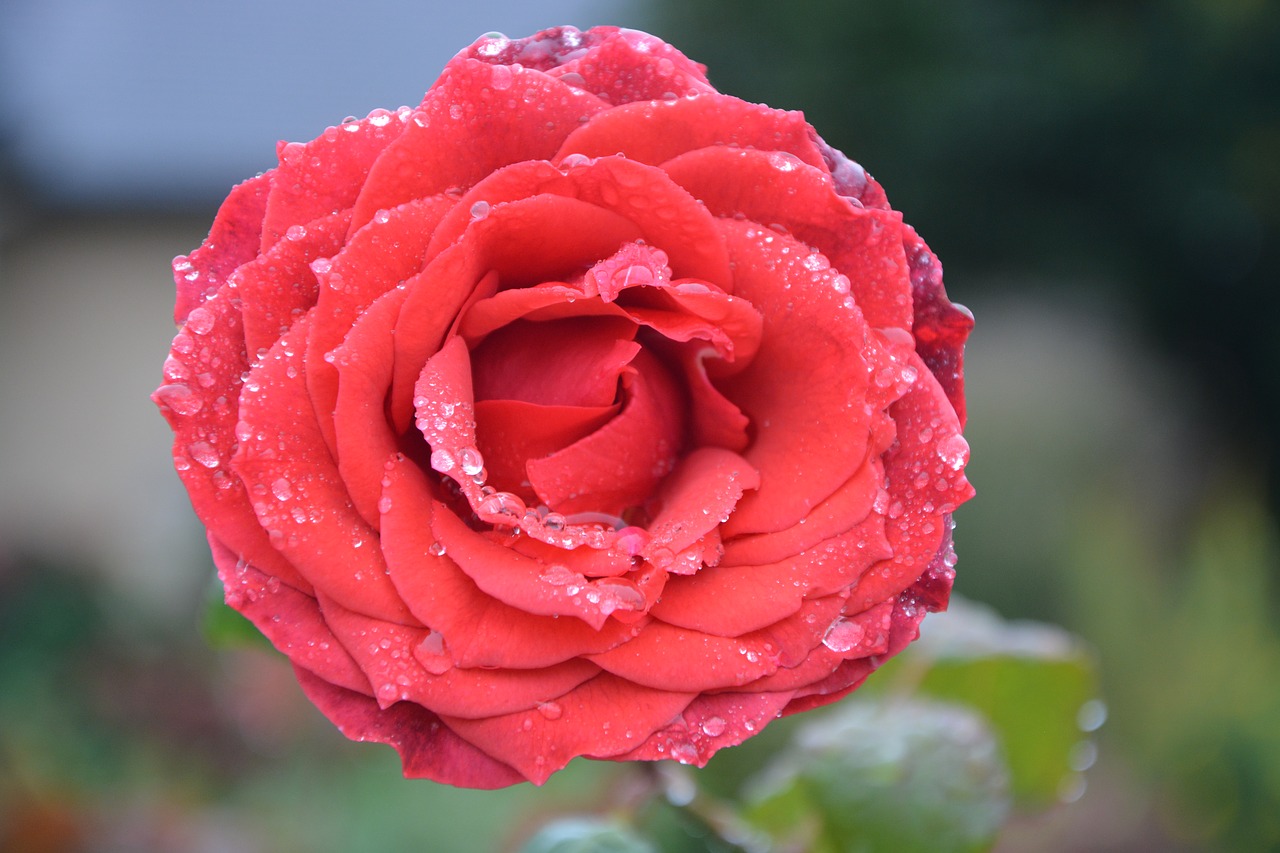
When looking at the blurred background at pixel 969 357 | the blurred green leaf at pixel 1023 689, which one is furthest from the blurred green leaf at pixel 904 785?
the blurred background at pixel 969 357

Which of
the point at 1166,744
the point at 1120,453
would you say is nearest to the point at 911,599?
the point at 1166,744

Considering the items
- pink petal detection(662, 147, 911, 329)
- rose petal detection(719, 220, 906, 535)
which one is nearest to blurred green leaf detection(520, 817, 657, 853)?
rose petal detection(719, 220, 906, 535)

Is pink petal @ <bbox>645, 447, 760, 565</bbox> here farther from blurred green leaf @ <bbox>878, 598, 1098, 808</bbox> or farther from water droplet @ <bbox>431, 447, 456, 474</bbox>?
blurred green leaf @ <bbox>878, 598, 1098, 808</bbox>

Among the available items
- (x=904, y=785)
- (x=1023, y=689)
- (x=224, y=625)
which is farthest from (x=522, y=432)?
(x=1023, y=689)

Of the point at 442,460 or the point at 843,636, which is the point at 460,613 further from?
the point at 843,636

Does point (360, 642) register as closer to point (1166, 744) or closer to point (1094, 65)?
point (1166, 744)
